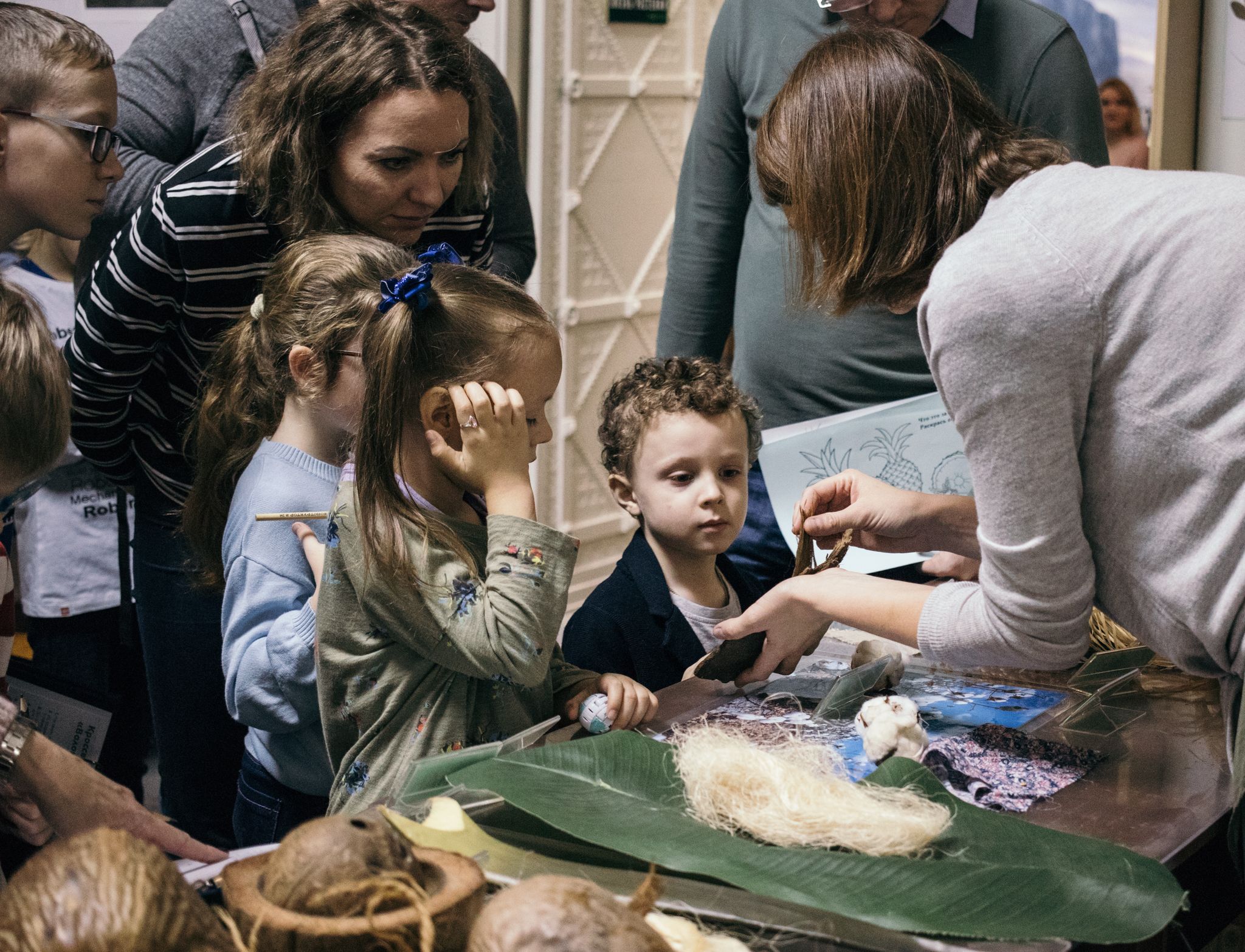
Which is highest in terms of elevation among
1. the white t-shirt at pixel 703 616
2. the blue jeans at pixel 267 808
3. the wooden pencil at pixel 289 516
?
the wooden pencil at pixel 289 516

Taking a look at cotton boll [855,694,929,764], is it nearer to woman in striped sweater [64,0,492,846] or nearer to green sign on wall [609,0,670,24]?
woman in striped sweater [64,0,492,846]

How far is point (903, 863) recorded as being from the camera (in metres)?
1.01

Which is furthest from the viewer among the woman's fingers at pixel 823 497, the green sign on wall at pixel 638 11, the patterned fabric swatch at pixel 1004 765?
the green sign on wall at pixel 638 11

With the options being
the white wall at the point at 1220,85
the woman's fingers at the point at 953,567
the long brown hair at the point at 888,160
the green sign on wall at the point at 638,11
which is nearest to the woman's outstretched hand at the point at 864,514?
the woman's fingers at the point at 953,567

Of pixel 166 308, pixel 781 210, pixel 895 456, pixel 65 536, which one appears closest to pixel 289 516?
pixel 166 308

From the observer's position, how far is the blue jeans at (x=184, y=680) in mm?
1938

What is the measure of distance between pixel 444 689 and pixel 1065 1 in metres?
3.02

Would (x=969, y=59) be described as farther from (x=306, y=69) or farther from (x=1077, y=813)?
(x=1077, y=813)

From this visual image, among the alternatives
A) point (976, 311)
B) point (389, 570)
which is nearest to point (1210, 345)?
point (976, 311)

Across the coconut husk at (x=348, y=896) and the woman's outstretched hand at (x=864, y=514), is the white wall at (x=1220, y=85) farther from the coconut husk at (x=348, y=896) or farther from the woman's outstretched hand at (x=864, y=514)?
the coconut husk at (x=348, y=896)

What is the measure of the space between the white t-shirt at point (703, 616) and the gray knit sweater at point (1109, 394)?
0.71 meters

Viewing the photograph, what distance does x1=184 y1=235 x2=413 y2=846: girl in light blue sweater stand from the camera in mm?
1592

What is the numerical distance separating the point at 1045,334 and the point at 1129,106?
8.89ft

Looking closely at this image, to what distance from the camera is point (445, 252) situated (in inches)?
63.9
